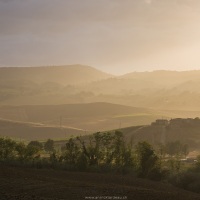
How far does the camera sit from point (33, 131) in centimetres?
14712

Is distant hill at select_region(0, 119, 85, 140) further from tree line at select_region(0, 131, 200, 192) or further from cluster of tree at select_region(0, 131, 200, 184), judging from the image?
tree line at select_region(0, 131, 200, 192)

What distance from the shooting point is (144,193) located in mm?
21297

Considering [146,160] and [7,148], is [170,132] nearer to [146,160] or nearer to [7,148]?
[146,160]

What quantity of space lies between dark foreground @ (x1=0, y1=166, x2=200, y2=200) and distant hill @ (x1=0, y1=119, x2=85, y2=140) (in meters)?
109

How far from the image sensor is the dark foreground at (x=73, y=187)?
20.0 metres

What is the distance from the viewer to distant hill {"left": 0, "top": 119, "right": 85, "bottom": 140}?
13838 centimetres

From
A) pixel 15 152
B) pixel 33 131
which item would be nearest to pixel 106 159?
pixel 15 152

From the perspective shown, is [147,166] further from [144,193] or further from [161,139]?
[161,139]

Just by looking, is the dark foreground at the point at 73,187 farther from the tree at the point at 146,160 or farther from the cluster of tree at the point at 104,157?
the tree at the point at 146,160

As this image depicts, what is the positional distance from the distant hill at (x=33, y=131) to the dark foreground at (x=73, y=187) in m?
109

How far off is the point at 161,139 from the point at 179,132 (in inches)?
241

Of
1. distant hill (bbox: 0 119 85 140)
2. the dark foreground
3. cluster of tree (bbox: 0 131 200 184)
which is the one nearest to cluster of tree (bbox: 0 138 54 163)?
cluster of tree (bbox: 0 131 200 184)

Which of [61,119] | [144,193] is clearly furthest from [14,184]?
[61,119]

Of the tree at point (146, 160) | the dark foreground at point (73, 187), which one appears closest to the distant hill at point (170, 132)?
the tree at point (146, 160)
